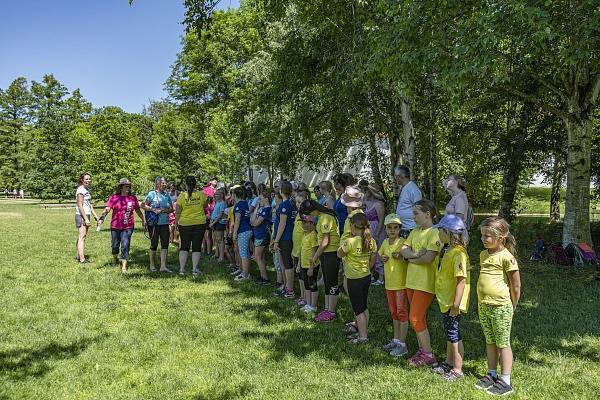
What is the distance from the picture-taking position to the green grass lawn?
4.16 metres

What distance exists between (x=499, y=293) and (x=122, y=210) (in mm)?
7295

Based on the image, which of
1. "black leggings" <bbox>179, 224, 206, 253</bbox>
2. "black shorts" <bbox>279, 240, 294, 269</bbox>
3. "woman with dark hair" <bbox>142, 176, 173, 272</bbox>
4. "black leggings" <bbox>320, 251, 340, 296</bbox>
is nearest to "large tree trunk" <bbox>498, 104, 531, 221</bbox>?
"black shorts" <bbox>279, 240, 294, 269</bbox>

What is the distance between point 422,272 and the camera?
455cm

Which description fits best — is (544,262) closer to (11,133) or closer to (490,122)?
(490,122)

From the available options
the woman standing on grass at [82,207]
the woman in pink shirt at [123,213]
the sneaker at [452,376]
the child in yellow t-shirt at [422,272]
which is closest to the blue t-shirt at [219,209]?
the woman in pink shirt at [123,213]

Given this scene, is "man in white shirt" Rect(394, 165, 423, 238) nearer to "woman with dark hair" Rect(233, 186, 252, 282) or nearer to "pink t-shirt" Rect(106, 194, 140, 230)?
"woman with dark hair" Rect(233, 186, 252, 282)

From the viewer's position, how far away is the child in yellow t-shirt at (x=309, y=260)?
20.7ft

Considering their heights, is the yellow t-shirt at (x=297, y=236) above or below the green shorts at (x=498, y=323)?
above

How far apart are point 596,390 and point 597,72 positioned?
912cm

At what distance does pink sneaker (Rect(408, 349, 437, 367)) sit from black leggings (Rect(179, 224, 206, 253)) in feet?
18.0

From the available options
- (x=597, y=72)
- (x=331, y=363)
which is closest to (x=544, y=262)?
(x=597, y=72)

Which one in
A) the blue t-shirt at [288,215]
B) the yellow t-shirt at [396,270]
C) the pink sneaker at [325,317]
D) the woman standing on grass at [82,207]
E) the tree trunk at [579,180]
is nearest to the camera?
the yellow t-shirt at [396,270]

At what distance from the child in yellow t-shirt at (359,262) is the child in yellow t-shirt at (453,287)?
98 cm

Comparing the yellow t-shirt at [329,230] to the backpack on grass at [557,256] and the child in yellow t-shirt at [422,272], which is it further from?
the backpack on grass at [557,256]
